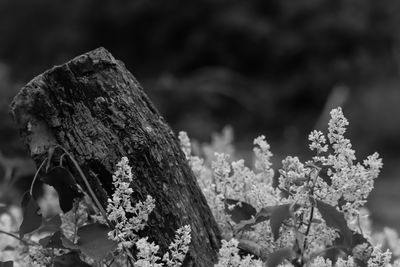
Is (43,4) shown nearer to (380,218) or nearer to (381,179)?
(381,179)

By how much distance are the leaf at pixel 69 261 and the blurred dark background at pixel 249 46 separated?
8.93 m

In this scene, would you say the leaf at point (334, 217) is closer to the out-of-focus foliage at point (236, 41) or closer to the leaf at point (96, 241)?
the leaf at point (96, 241)

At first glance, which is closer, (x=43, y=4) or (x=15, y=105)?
(x=15, y=105)

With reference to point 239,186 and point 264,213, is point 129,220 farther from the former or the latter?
point 239,186

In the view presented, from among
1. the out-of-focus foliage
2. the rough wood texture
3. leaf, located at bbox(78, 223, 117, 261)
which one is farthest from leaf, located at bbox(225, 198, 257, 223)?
the out-of-focus foliage

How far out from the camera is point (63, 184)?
5.52 feet

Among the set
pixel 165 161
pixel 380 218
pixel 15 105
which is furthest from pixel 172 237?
pixel 380 218

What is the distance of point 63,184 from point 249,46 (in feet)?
31.9

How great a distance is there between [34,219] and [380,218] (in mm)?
6269

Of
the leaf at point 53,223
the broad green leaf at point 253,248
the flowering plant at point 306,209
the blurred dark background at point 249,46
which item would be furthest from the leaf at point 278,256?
the blurred dark background at point 249,46

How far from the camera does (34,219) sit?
1645mm

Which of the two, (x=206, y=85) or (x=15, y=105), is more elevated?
(x=206, y=85)

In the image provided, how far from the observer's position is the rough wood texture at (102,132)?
1701 millimetres

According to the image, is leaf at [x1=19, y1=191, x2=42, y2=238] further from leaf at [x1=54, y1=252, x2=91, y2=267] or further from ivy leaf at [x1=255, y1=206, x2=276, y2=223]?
ivy leaf at [x1=255, y1=206, x2=276, y2=223]
